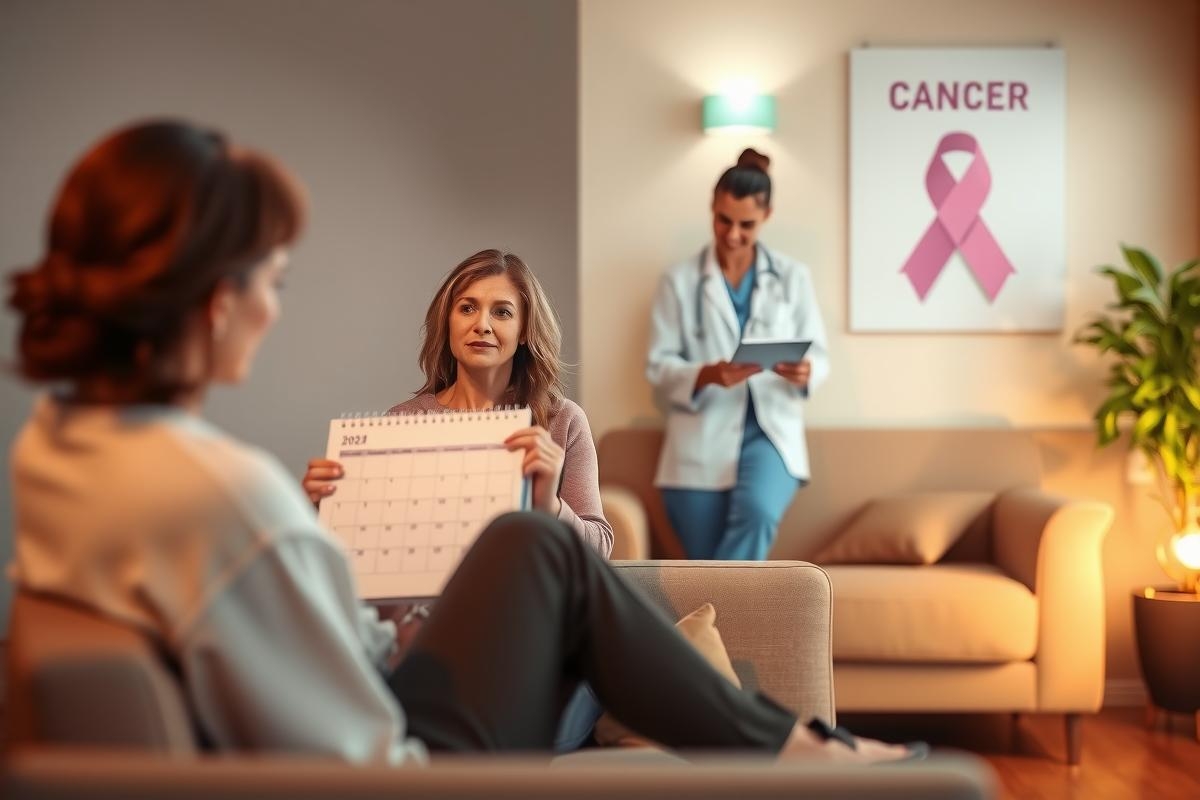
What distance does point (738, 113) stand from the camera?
14.6ft

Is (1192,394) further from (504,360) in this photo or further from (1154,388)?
(504,360)

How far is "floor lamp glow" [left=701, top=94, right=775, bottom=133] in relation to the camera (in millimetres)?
4465

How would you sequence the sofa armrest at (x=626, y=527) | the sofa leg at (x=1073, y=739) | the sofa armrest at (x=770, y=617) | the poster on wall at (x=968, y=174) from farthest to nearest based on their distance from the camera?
the poster on wall at (x=968, y=174) → the sofa armrest at (x=626, y=527) → the sofa leg at (x=1073, y=739) → the sofa armrest at (x=770, y=617)

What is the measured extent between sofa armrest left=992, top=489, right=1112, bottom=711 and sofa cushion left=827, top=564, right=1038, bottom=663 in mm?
51

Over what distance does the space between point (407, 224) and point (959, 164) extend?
193cm

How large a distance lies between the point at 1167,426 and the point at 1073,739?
1034 mm

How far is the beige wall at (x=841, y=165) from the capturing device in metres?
4.55

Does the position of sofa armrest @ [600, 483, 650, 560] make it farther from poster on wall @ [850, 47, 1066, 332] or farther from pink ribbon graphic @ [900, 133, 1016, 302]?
A: pink ribbon graphic @ [900, 133, 1016, 302]

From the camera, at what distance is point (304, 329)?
477 centimetres

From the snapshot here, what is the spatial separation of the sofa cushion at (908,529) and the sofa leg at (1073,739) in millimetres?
610

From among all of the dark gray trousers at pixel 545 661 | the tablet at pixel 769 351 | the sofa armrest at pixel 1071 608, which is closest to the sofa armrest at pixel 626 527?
the tablet at pixel 769 351

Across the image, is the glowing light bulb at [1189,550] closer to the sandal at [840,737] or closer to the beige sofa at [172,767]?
the sandal at [840,737]

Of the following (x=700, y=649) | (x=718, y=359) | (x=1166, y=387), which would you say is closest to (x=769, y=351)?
(x=718, y=359)

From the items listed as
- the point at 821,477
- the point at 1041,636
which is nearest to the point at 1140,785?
the point at 1041,636
